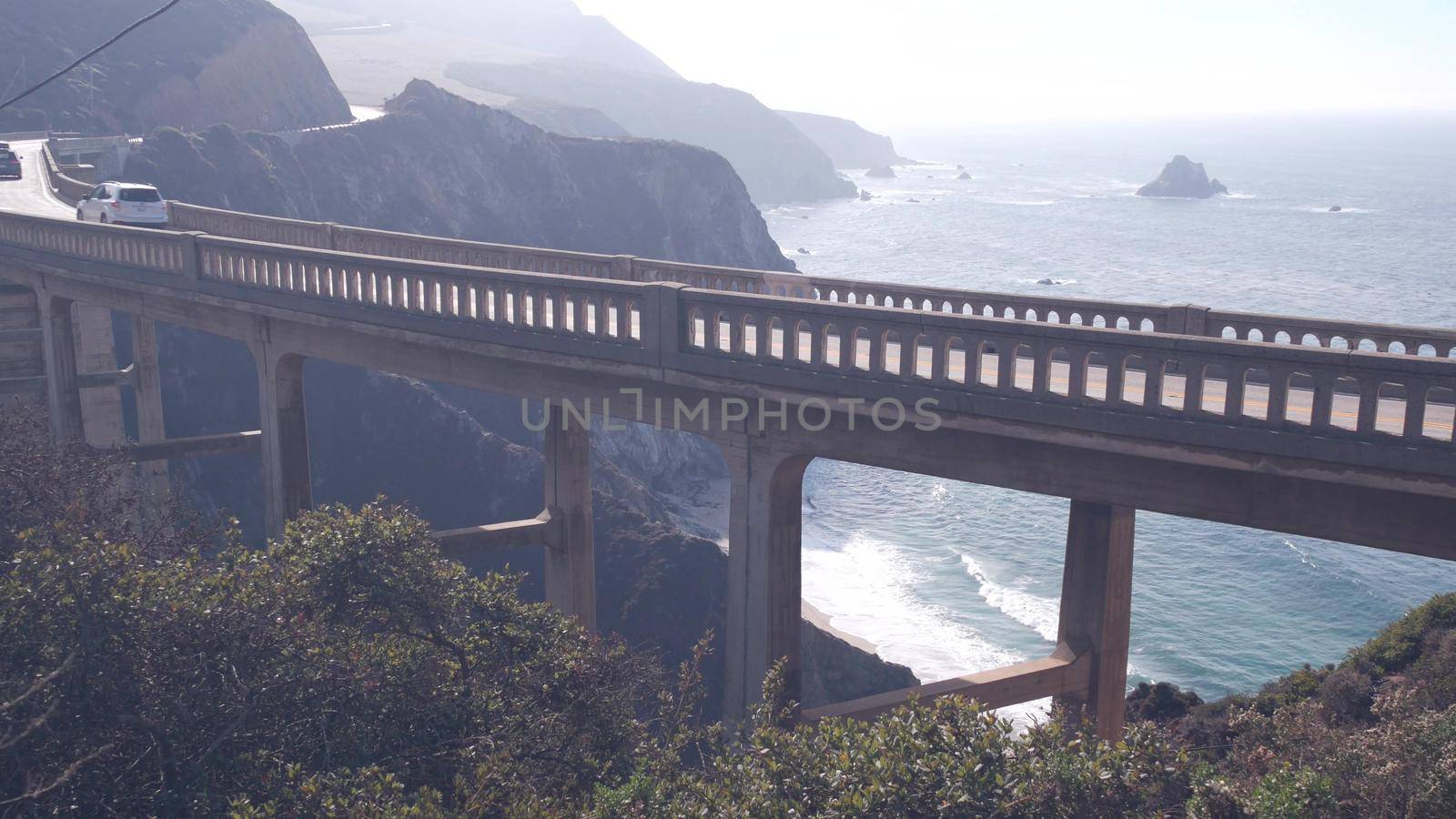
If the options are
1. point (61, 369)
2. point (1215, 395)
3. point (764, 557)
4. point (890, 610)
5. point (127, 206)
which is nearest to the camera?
point (1215, 395)

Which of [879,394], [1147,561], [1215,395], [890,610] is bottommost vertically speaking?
[890,610]

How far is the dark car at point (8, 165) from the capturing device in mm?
47094

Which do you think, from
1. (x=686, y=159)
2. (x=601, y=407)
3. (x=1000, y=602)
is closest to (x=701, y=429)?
(x=601, y=407)

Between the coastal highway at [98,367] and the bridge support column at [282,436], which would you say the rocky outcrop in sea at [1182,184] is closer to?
the coastal highway at [98,367]

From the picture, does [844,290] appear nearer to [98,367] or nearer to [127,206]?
[127,206]

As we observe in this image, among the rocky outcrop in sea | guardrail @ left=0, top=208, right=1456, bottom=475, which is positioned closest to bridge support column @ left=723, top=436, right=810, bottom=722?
guardrail @ left=0, top=208, right=1456, bottom=475

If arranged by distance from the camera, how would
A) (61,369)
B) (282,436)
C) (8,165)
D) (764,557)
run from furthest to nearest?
(8,165)
(61,369)
(282,436)
(764,557)

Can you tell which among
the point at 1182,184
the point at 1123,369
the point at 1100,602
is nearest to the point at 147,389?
the point at 1100,602

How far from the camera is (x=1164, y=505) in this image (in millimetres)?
11953

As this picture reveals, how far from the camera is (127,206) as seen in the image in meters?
31.2

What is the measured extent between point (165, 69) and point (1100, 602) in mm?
85464

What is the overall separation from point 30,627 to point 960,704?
26.7ft

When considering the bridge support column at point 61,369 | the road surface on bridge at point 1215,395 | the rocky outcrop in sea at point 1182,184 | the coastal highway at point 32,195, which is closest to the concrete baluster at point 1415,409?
the road surface on bridge at point 1215,395

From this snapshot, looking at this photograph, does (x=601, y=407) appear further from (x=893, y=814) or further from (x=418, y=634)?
(x=893, y=814)
